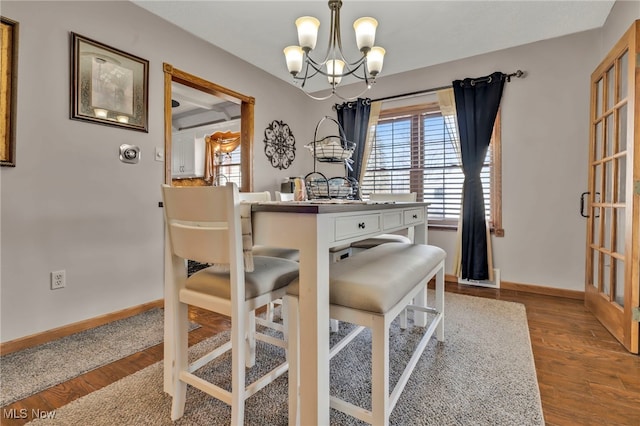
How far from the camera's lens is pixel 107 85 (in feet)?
7.42

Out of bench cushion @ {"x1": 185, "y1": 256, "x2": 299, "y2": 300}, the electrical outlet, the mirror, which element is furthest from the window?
the electrical outlet

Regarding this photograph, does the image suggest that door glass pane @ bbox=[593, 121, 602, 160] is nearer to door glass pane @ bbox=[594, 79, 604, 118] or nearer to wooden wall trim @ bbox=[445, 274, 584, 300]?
door glass pane @ bbox=[594, 79, 604, 118]

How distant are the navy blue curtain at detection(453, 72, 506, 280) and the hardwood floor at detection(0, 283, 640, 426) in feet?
2.79

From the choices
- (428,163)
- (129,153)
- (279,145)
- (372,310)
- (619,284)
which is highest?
(279,145)

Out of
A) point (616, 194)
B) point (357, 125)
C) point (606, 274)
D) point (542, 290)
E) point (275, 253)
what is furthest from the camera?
point (357, 125)

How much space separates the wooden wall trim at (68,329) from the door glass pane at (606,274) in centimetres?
350

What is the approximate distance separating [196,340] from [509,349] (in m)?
1.96

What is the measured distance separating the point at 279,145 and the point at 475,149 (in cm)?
227

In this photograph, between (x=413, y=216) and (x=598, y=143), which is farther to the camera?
(x=598, y=143)

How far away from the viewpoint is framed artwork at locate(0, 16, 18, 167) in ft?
5.83

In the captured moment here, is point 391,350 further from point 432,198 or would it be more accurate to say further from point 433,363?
point 432,198

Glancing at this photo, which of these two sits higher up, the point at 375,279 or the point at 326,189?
the point at 326,189

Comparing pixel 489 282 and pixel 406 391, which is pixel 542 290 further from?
pixel 406 391

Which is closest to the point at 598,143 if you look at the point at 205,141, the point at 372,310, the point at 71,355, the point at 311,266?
the point at 372,310
